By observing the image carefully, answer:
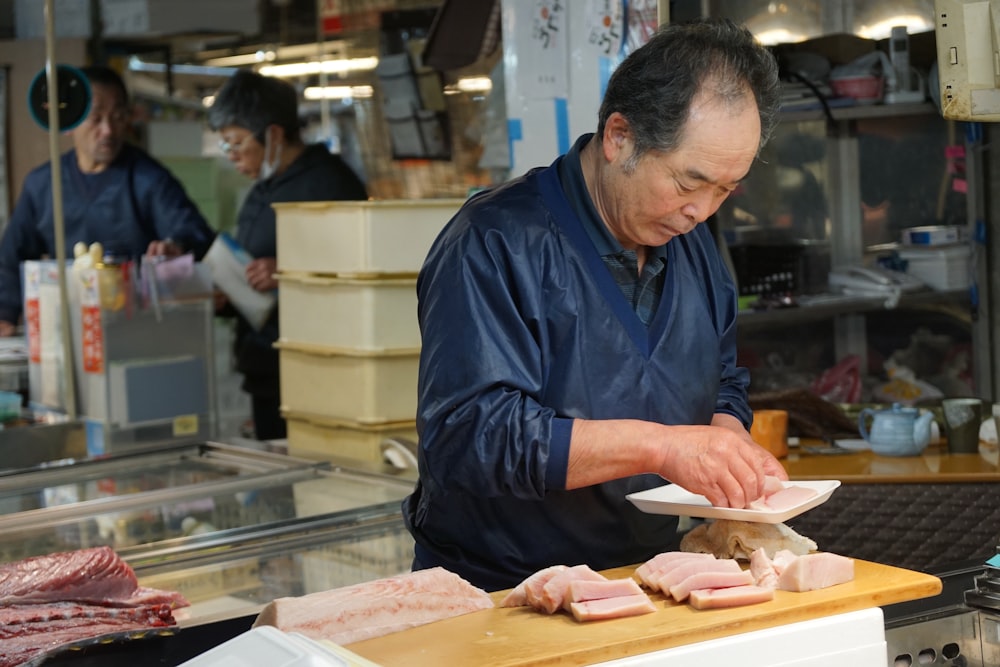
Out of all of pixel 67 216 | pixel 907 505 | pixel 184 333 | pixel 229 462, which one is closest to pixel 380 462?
pixel 229 462

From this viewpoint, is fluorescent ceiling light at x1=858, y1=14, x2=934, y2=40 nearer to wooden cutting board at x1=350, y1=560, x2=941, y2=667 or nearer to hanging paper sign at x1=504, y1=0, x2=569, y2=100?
hanging paper sign at x1=504, y1=0, x2=569, y2=100

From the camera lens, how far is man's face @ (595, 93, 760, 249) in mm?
2256

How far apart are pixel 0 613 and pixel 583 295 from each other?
3.87 ft

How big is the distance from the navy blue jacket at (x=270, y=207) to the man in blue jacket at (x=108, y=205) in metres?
0.46

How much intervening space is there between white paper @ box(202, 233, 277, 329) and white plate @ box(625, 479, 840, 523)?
119 inches

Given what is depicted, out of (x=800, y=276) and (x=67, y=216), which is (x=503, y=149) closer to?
(x=800, y=276)

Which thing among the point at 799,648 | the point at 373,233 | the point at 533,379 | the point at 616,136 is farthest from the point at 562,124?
the point at 799,648

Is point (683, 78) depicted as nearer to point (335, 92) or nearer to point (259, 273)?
point (259, 273)

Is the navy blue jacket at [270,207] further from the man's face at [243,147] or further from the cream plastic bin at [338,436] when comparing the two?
the cream plastic bin at [338,436]

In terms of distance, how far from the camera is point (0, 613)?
2.30 meters

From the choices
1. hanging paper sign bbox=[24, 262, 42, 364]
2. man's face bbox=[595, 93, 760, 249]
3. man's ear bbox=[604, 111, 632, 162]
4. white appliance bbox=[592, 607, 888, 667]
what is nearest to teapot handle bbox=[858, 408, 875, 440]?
man's face bbox=[595, 93, 760, 249]

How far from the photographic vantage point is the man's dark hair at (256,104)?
5719mm

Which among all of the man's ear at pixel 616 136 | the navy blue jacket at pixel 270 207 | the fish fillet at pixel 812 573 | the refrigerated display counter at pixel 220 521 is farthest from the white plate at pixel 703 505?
the navy blue jacket at pixel 270 207

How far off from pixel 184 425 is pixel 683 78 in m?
2.85
